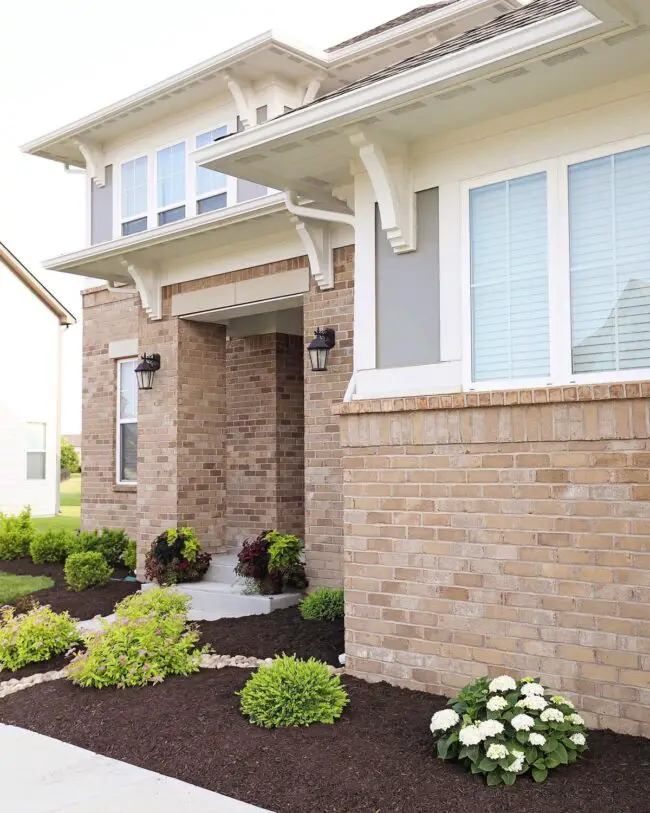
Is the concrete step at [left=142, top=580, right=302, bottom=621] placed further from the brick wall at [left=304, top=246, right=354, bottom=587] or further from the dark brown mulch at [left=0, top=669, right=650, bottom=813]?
the dark brown mulch at [left=0, top=669, right=650, bottom=813]

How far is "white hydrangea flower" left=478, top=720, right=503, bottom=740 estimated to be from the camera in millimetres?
4273

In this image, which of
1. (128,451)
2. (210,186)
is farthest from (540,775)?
(128,451)

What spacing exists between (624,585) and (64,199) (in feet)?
144

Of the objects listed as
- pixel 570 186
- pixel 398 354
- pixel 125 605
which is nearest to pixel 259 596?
pixel 125 605

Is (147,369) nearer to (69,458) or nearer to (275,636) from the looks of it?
(275,636)

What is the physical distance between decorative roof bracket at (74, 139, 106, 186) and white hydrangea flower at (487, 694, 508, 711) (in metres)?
10.3

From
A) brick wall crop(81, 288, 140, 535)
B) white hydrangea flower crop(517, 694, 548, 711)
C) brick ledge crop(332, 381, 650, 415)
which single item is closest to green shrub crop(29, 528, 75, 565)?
brick wall crop(81, 288, 140, 535)

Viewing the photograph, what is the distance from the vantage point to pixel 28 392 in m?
23.7

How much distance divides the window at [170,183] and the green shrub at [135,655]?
6.41 m

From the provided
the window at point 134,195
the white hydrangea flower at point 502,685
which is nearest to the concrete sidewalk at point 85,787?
the white hydrangea flower at point 502,685

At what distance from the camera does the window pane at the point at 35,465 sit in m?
23.6

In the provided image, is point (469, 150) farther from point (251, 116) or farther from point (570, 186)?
point (251, 116)

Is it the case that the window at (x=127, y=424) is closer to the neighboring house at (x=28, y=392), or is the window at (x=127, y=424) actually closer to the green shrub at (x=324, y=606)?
the green shrub at (x=324, y=606)

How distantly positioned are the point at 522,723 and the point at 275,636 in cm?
356
